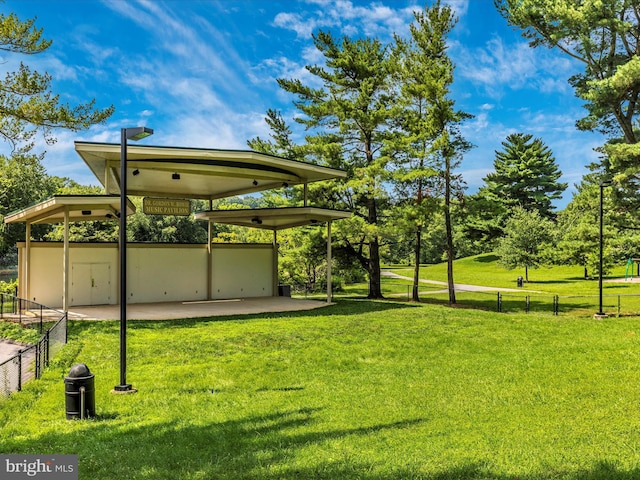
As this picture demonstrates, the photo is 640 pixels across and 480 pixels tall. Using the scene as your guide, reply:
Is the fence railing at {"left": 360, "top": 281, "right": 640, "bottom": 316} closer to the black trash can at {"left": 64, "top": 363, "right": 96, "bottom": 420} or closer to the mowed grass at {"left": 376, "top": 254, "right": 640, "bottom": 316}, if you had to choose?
the mowed grass at {"left": 376, "top": 254, "right": 640, "bottom": 316}

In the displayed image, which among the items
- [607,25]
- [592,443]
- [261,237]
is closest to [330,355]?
[592,443]

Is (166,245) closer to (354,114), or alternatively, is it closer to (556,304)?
(354,114)

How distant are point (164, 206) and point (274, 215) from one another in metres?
4.11

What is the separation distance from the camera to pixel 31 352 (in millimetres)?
10617

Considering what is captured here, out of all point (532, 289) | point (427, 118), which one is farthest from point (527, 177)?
point (427, 118)

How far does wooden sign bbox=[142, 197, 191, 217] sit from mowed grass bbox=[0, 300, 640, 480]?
5744 millimetres

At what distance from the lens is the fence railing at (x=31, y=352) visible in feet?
24.5

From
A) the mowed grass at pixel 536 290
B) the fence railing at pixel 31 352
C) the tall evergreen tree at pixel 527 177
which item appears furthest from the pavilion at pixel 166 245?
the tall evergreen tree at pixel 527 177

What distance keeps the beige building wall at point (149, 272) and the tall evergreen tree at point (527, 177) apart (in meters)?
44.3

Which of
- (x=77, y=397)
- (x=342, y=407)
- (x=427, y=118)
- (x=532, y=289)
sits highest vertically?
(x=427, y=118)

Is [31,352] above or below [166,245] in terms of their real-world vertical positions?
below

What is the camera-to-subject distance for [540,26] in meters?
22.2

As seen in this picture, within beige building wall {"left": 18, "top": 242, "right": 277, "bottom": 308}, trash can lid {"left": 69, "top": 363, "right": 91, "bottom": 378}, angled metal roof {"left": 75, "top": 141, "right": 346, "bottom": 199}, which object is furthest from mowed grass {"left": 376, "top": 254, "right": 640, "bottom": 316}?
trash can lid {"left": 69, "top": 363, "right": 91, "bottom": 378}

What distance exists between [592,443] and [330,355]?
5828 millimetres
